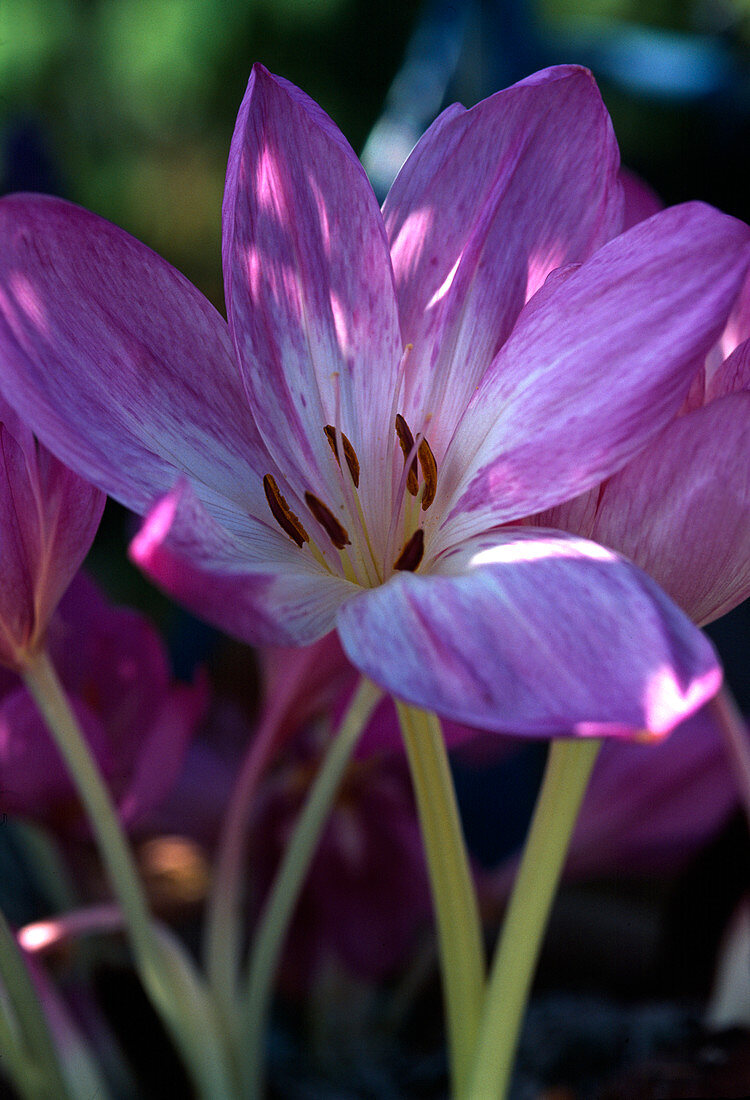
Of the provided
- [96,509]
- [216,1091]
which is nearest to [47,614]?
[96,509]

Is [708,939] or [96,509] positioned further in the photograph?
[708,939]

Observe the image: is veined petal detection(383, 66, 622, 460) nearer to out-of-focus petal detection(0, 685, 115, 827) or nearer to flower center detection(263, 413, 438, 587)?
flower center detection(263, 413, 438, 587)

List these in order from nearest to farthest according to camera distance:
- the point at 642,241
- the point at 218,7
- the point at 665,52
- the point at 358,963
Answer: the point at 642,241
the point at 358,963
the point at 665,52
the point at 218,7

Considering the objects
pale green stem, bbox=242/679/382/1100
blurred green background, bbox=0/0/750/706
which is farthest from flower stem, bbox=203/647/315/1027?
blurred green background, bbox=0/0/750/706

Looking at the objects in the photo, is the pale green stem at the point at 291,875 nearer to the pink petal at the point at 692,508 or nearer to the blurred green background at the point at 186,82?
the pink petal at the point at 692,508

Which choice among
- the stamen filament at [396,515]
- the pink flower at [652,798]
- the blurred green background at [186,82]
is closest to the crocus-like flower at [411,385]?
the stamen filament at [396,515]

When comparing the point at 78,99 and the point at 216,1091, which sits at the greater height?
the point at 78,99

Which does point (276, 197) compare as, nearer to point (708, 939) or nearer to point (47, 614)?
point (47, 614)

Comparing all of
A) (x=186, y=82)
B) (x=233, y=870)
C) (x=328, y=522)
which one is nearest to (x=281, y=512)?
(x=328, y=522)
